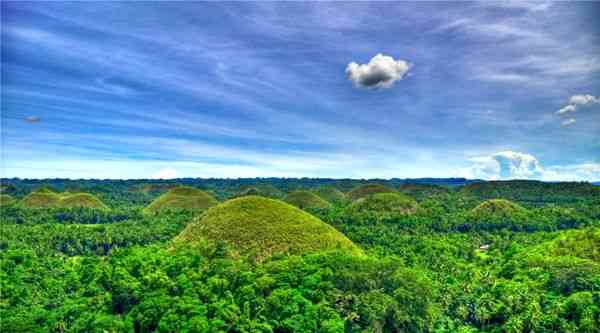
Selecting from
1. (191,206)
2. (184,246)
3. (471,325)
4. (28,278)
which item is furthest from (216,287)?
(191,206)

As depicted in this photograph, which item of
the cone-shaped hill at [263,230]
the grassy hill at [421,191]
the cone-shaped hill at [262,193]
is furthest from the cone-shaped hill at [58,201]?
the grassy hill at [421,191]

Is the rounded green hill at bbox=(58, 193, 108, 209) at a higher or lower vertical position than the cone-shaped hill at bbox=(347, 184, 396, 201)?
lower

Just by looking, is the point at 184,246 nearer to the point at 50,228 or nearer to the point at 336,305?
the point at 336,305

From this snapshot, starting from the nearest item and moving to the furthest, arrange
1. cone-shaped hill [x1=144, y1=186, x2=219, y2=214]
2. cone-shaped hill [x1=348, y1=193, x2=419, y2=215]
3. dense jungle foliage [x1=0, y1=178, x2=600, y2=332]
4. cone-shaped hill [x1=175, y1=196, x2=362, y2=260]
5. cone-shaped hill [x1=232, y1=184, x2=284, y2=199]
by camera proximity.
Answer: dense jungle foliage [x1=0, y1=178, x2=600, y2=332] < cone-shaped hill [x1=175, y1=196, x2=362, y2=260] < cone-shaped hill [x1=348, y1=193, x2=419, y2=215] < cone-shaped hill [x1=144, y1=186, x2=219, y2=214] < cone-shaped hill [x1=232, y1=184, x2=284, y2=199]

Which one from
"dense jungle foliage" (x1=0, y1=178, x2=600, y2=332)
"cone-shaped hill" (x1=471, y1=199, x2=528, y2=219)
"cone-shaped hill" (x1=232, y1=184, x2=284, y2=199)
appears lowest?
"dense jungle foliage" (x1=0, y1=178, x2=600, y2=332)

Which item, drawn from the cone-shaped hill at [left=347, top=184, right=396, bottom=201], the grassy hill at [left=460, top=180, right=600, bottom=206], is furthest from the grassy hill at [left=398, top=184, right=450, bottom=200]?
the cone-shaped hill at [left=347, top=184, right=396, bottom=201]

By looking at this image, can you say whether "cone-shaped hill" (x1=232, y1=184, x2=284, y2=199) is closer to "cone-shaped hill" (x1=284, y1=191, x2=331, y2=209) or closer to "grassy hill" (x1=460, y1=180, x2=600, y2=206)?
"cone-shaped hill" (x1=284, y1=191, x2=331, y2=209)
